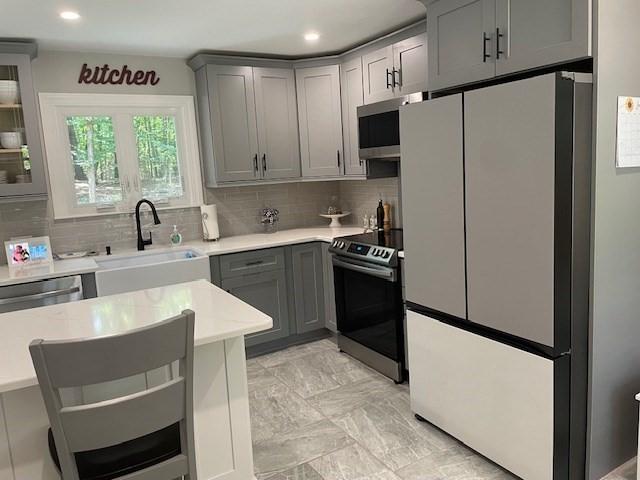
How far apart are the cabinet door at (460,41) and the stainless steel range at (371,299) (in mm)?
1114

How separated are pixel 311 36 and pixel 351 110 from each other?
0.65m

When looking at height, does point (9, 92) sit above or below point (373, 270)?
above

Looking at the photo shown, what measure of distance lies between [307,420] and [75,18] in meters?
2.74

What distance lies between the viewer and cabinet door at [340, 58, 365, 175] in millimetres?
3828

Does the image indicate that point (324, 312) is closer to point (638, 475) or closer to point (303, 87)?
point (303, 87)

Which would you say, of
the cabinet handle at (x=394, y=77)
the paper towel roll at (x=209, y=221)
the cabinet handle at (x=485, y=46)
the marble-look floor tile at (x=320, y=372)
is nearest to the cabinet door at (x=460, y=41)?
the cabinet handle at (x=485, y=46)

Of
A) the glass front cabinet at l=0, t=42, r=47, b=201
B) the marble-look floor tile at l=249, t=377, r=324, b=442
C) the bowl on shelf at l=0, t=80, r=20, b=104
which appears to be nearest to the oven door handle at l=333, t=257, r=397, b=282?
the marble-look floor tile at l=249, t=377, r=324, b=442

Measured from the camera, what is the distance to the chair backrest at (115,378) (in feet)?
4.22

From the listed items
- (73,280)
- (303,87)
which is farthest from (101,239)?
(303,87)

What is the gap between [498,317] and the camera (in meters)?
2.18

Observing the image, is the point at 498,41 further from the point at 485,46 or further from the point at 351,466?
the point at 351,466

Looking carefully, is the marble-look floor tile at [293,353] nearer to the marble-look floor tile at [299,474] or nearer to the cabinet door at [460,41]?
the marble-look floor tile at [299,474]

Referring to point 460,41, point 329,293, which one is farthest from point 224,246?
point 460,41

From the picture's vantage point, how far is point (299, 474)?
7.83ft
